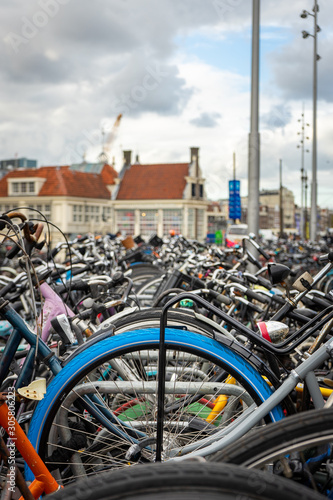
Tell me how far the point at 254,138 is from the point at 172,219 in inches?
1528

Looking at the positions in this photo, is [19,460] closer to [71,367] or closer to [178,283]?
[71,367]

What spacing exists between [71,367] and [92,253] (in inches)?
202

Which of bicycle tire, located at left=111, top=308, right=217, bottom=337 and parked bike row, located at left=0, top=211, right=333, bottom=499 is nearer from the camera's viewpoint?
parked bike row, located at left=0, top=211, right=333, bottom=499

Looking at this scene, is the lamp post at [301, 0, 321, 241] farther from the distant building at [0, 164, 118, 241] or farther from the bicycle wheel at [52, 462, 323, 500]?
the distant building at [0, 164, 118, 241]

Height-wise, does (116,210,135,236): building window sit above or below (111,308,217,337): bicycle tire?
above

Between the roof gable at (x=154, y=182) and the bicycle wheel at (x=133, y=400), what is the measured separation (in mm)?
44232

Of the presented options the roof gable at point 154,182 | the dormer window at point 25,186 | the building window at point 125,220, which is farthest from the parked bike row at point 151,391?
the building window at point 125,220

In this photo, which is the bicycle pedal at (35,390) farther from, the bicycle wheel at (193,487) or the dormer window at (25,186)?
the dormer window at (25,186)

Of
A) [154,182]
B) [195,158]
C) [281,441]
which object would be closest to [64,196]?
[154,182]

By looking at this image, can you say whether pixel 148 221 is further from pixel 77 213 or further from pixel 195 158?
pixel 195 158

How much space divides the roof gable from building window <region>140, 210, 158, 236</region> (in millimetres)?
1247

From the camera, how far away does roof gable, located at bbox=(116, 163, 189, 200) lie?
4669 centimetres

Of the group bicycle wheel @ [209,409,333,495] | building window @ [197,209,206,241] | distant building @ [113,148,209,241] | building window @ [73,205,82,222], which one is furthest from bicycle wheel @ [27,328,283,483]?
building window @ [197,209,206,241]

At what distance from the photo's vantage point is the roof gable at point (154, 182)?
153ft
